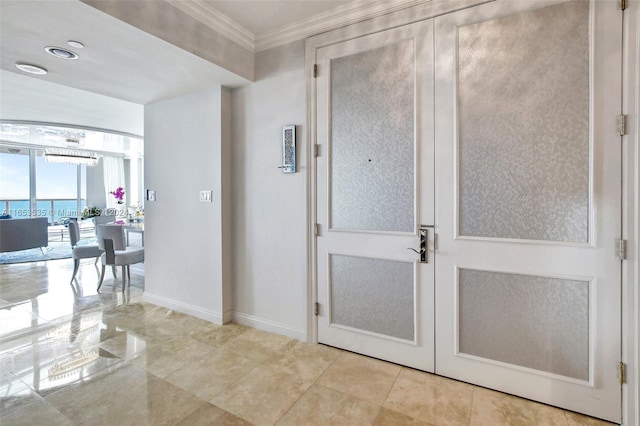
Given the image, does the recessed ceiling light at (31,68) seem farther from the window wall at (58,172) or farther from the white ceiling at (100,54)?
the window wall at (58,172)

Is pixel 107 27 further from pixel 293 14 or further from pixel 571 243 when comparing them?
pixel 571 243

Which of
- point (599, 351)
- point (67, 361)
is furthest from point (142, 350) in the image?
point (599, 351)

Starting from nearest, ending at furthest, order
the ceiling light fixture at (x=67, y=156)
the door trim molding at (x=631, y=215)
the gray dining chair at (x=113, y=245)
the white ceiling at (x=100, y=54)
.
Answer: the door trim molding at (x=631, y=215)
the white ceiling at (x=100, y=54)
the gray dining chair at (x=113, y=245)
the ceiling light fixture at (x=67, y=156)

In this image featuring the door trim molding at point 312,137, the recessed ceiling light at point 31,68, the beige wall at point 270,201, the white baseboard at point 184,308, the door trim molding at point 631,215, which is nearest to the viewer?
the door trim molding at point 631,215

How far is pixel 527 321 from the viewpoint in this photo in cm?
188

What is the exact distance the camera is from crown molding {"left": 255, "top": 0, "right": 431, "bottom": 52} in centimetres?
220

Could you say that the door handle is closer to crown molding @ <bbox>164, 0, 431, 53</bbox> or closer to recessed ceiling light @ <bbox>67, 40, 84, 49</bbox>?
crown molding @ <bbox>164, 0, 431, 53</bbox>

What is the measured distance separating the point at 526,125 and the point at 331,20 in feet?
5.47

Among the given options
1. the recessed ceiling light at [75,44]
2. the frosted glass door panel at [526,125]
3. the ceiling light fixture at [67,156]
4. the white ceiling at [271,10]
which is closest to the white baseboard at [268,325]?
the frosted glass door panel at [526,125]

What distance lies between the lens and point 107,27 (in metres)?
1.93

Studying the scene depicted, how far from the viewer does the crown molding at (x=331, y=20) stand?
7.22ft

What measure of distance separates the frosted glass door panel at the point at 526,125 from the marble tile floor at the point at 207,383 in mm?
1103

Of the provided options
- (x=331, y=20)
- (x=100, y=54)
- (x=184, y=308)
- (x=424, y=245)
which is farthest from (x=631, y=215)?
(x=184, y=308)

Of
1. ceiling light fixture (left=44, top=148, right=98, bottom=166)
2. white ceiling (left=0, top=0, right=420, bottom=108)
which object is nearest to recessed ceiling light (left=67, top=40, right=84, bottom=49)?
white ceiling (left=0, top=0, right=420, bottom=108)
